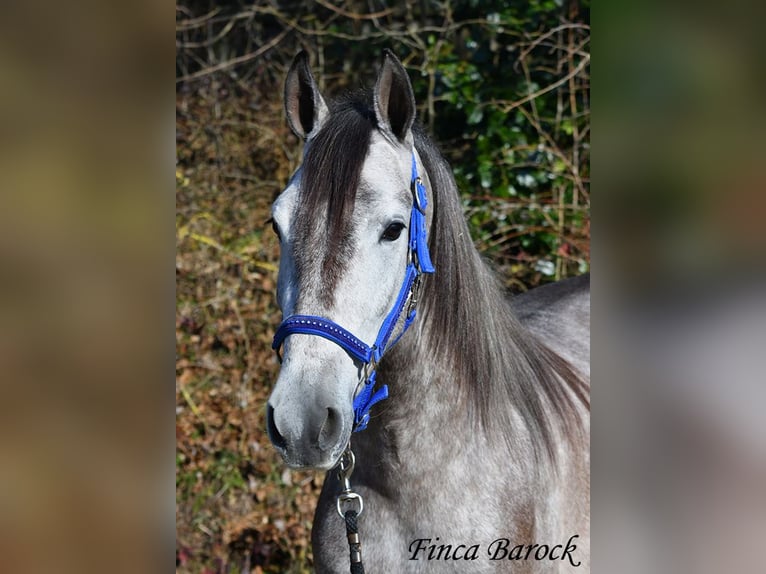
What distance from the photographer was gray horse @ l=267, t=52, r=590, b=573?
1.50m

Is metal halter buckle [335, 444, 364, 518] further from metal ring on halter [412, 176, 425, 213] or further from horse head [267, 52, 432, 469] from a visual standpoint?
metal ring on halter [412, 176, 425, 213]

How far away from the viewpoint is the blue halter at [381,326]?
4.83 feet

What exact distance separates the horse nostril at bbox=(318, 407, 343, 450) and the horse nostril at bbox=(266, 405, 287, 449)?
0.26 ft

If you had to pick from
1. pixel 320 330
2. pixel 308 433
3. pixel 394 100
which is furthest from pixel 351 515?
pixel 394 100

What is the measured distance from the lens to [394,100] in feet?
5.69

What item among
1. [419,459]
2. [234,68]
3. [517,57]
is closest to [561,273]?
[517,57]

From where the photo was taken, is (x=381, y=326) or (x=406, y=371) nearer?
(x=381, y=326)

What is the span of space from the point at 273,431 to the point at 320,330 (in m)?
0.22

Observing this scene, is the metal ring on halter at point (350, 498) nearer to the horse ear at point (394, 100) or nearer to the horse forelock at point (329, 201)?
the horse forelock at point (329, 201)

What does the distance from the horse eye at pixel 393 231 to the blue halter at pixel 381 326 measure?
0.21 ft

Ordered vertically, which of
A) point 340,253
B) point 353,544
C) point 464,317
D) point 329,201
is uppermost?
point 329,201

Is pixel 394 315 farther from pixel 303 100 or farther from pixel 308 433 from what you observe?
pixel 303 100
